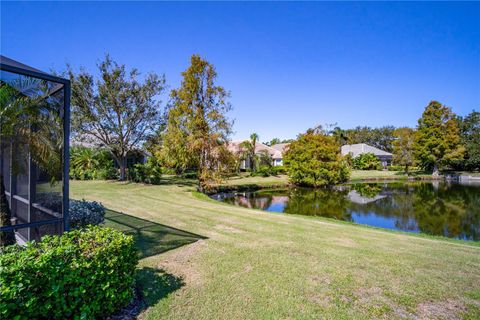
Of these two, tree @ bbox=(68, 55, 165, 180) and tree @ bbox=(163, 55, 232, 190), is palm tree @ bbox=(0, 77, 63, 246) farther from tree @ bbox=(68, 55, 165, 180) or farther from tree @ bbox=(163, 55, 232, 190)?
tree @ bbox=(68, 55, 165, 180)

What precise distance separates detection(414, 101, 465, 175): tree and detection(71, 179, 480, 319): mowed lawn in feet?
137

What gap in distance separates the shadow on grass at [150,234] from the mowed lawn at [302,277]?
75 millimetres

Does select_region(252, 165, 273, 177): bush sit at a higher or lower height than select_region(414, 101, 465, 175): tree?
lower

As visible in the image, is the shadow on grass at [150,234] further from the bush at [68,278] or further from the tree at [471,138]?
the tree at [471,138]

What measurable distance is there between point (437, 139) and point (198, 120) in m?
40.5

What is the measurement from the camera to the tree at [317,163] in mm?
28969

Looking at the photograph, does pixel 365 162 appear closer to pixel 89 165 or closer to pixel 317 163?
pixel 317 163

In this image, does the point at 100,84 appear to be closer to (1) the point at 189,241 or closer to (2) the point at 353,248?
(1) the point at 189,241

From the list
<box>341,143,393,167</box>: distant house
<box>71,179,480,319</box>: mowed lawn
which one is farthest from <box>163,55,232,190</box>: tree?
<box>341,143,393,167</box>: distant house

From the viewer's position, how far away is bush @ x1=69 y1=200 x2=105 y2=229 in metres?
5.67

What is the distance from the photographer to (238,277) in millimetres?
4555

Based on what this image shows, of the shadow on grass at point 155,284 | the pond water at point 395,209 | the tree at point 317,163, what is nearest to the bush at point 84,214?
the shadow on grass at point 155,284

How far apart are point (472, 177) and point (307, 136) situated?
28956 millimetres

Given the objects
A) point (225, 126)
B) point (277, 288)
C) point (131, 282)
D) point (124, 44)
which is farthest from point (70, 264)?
point (225, 126)
